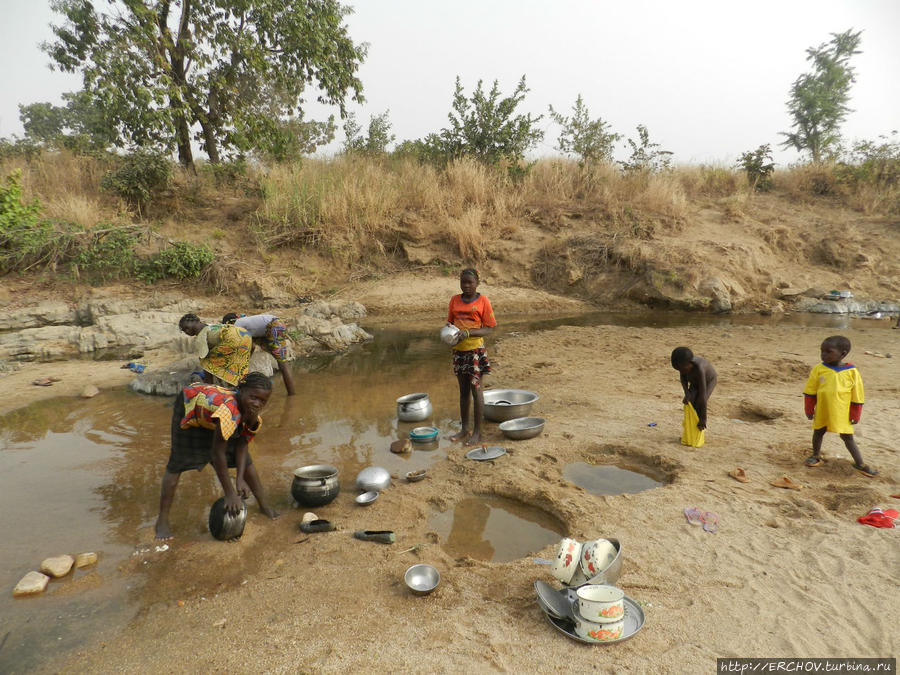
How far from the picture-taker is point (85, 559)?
3070mm

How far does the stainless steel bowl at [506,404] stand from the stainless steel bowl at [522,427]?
0.36 ft

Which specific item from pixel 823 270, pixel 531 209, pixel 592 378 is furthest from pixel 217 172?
pixel 823 270

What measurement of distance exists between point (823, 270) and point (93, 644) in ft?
56.6

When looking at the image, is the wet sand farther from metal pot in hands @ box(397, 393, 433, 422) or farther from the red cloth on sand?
metal pot in hands @ box(397, 393, 433, 422)

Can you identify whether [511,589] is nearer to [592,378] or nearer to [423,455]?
[423,455]

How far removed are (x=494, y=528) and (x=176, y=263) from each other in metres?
11.5

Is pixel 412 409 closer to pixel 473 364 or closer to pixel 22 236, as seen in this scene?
pixel 473 364

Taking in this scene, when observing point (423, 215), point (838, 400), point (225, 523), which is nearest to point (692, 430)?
point (838, 400)

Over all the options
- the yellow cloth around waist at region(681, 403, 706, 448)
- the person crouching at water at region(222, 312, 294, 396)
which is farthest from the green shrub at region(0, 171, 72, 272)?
the yellow cloth around waist at region(681, 403, 706, 448)

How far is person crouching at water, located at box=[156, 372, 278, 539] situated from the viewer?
302 centimetres

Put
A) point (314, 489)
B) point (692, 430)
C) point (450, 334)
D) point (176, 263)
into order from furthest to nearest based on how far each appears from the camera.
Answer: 1. point (176, 263)
2. point (450, 334)
3. point (692, 430)
4. point (314, 489)

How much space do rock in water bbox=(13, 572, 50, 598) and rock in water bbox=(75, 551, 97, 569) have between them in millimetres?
174

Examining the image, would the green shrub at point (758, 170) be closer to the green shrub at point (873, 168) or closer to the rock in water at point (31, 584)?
the green shrub at point (873, 168)

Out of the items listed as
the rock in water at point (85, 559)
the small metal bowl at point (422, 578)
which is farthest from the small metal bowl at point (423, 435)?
the rock in water at point (85, 559)
